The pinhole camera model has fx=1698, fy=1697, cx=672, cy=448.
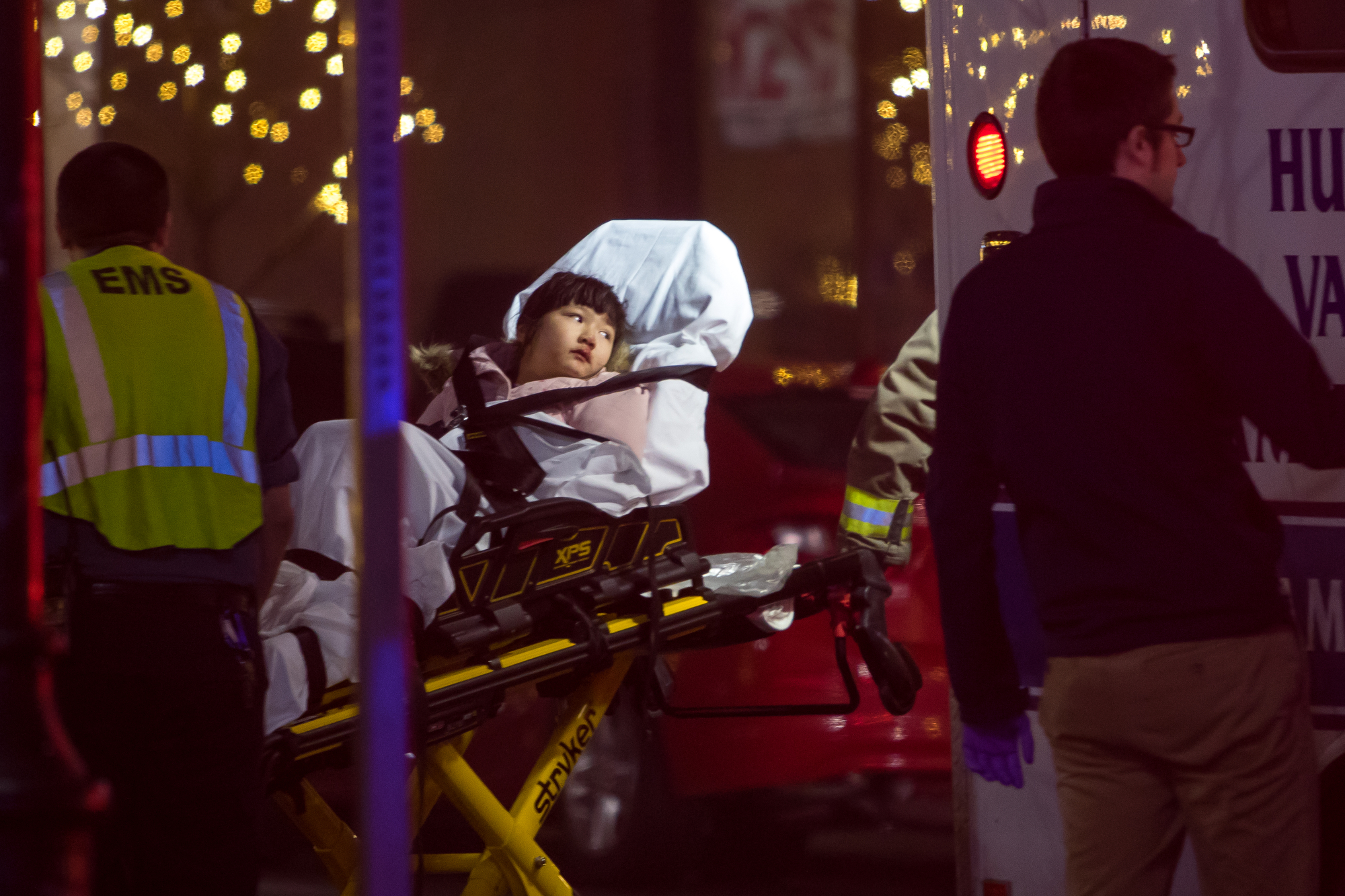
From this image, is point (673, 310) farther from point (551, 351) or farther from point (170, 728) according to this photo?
point (170, 728)

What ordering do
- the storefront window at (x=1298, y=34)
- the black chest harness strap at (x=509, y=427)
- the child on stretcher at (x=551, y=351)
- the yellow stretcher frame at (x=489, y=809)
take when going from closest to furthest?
the storefront window at (x=1298, y=34) < the yellow stretcher frame at (x=489, y=809) < the black chest harness strap at (x=509, y=427) < the child on stretcher at (x=551, y=351)

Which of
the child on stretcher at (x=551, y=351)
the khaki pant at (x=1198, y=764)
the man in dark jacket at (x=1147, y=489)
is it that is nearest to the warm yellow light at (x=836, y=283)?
the child on stretcher at (x=551, y=351)

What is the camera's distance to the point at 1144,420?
7.36 ft

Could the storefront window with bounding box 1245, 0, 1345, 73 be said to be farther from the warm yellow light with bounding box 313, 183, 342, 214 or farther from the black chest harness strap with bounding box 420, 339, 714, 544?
the warm yellow light with bounding box 313, 183, 342, 214

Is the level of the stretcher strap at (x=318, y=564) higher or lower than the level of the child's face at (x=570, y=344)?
lower

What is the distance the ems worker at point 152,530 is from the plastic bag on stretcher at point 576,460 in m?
0.25

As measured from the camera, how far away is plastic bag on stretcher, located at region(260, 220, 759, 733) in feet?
11.8

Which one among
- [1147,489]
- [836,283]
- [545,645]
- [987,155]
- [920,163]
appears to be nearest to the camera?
[1147,489]

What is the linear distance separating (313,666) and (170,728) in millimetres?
383

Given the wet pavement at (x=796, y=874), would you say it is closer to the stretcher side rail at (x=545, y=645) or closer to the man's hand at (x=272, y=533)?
the stretcher side rail at (x=545, y=645)

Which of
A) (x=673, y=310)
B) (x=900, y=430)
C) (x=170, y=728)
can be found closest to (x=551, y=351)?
(x=673, y=310)

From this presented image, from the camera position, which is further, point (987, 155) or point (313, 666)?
point (313, 666)

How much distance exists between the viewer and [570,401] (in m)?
4.29

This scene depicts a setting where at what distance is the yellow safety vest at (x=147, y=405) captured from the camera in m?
3.12
